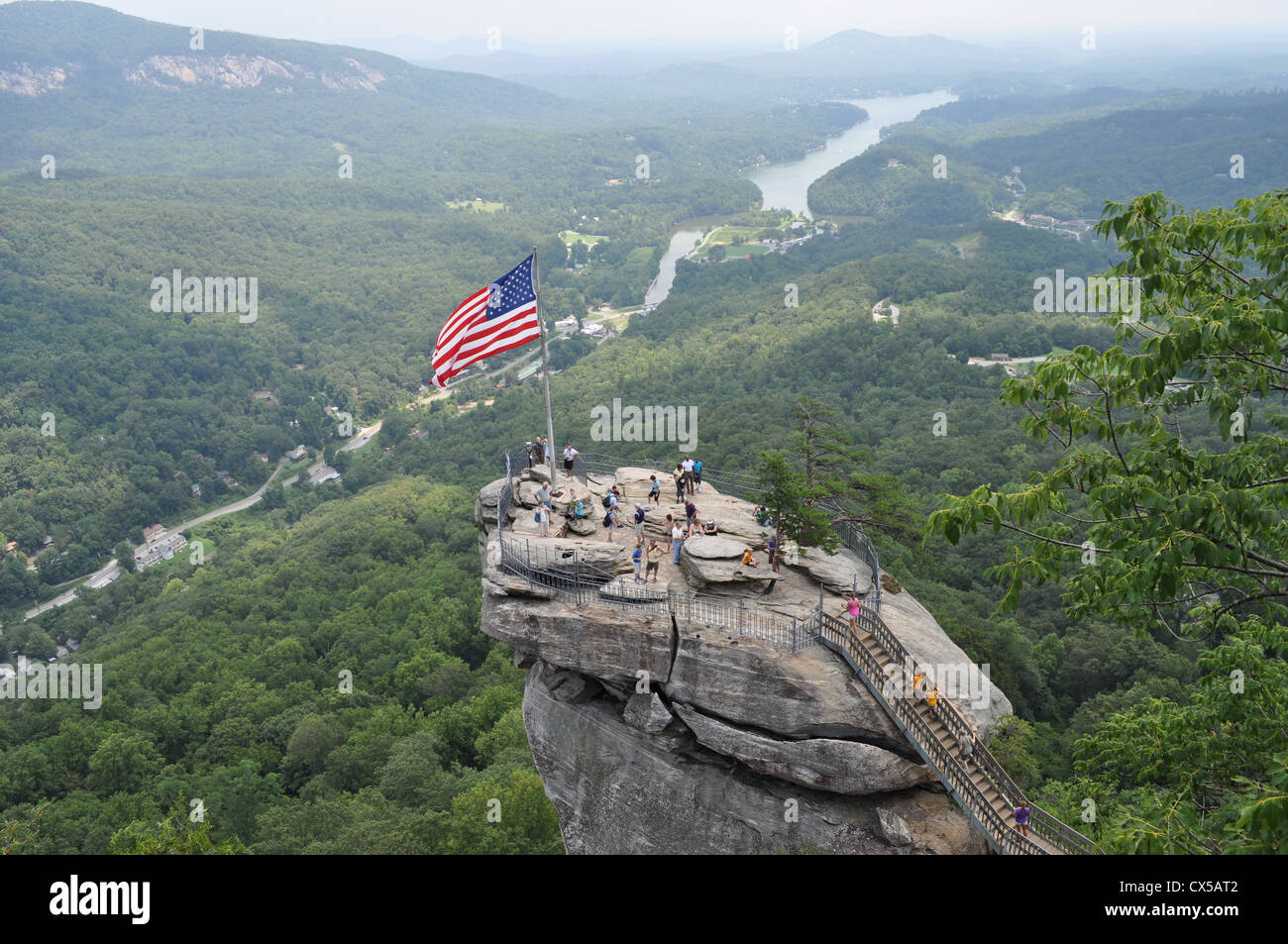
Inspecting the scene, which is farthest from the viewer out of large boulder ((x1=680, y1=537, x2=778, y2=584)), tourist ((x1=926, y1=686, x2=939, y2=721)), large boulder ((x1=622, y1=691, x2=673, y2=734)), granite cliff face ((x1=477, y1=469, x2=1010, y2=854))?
large boulder ((x1=680, y1=537, x2=778, y2=584))

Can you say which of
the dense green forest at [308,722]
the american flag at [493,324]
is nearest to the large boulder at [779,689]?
the american flag at [493,324]

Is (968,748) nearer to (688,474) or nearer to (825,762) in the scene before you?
(825,762)

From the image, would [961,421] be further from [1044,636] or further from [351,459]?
[351,459]

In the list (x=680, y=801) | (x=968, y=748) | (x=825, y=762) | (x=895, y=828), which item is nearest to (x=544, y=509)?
(x=680, y=801)

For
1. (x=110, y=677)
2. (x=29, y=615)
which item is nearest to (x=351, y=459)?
(x=29, y=615)

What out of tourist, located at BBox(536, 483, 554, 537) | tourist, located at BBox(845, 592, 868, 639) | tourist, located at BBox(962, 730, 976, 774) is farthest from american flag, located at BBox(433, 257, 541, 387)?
tourist, located at BBox(962, 730, 976, 774)

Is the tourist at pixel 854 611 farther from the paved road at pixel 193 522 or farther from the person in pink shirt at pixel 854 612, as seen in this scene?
the paved road at pixel 193 522

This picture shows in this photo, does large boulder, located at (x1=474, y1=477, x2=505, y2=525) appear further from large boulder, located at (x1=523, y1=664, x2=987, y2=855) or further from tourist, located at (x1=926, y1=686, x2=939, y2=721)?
tourist, located at (x1=926, y1=686, x2=939, y2=721)
